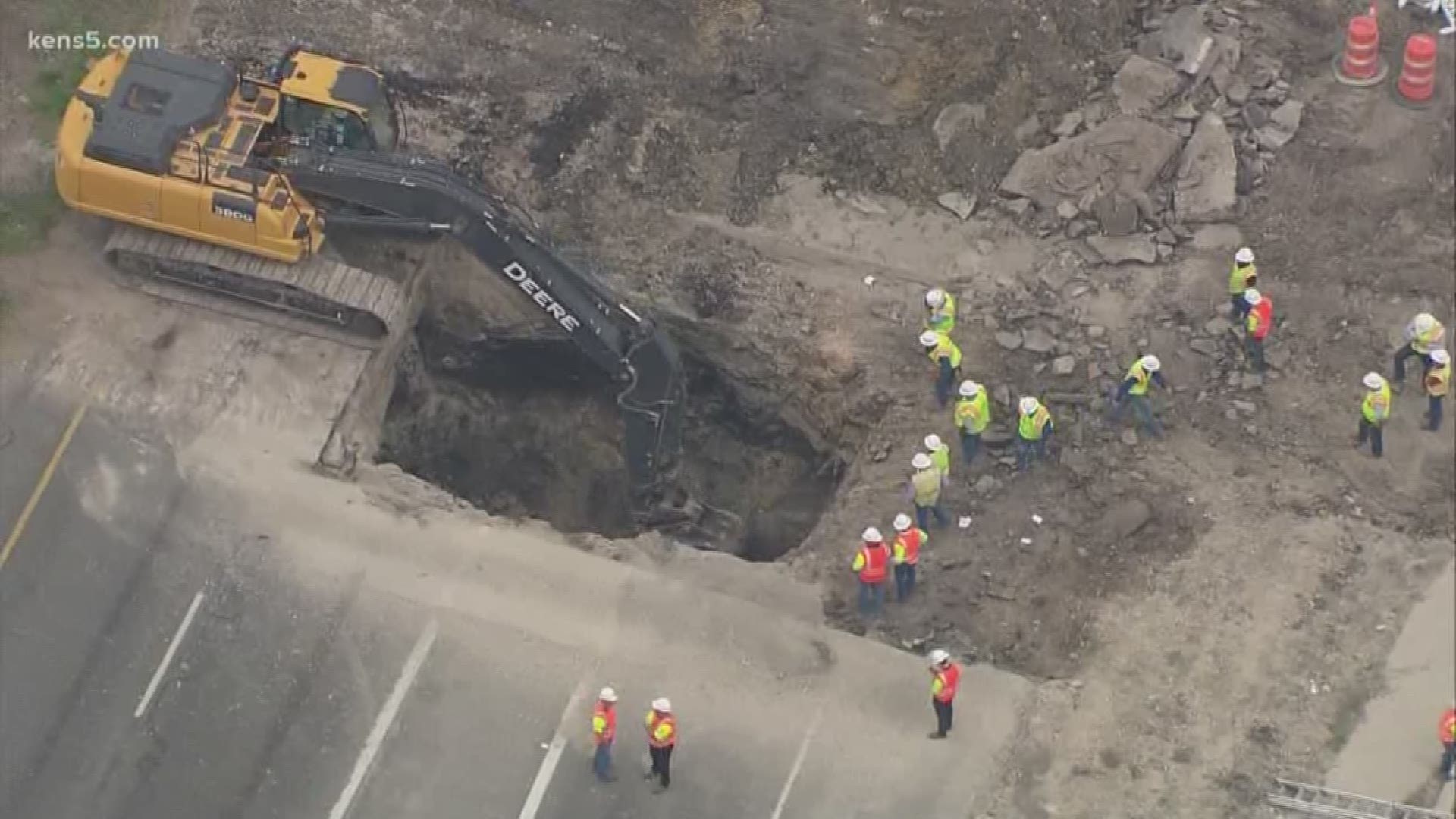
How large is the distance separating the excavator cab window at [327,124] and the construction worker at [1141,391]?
9.11 metres

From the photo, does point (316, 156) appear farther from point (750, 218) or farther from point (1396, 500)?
point (1396, 500)

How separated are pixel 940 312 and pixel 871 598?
3694 mm

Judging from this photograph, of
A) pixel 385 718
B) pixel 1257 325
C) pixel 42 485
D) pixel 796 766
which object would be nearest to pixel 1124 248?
pixel 1257 325

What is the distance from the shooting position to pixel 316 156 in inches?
1005

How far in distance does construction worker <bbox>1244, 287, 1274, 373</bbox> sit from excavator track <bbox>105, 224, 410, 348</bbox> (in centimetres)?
996

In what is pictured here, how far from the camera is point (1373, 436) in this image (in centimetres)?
2575

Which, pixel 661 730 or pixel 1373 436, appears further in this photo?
pixel 1373 436

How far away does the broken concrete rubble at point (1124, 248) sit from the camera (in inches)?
1072

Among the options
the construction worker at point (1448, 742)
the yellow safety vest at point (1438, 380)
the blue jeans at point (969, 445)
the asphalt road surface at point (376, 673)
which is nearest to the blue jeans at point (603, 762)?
the asphalt road surface at point (376, 673)

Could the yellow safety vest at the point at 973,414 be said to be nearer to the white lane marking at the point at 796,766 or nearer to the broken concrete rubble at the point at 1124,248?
the broken concrete rubble at the point at 1124,248

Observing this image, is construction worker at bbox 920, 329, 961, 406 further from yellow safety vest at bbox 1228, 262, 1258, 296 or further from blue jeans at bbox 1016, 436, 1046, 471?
yellow safety vest at bbox 1228, 262, 1258, 296

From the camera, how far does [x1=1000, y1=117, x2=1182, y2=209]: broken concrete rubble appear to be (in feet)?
90.7

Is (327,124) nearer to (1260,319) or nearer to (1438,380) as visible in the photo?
(1260,319)

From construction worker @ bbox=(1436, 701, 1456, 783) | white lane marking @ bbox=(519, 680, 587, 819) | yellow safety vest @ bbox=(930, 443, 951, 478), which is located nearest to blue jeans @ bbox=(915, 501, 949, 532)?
yellow safety vest @ bbox=(930, 443, 951, 478)
